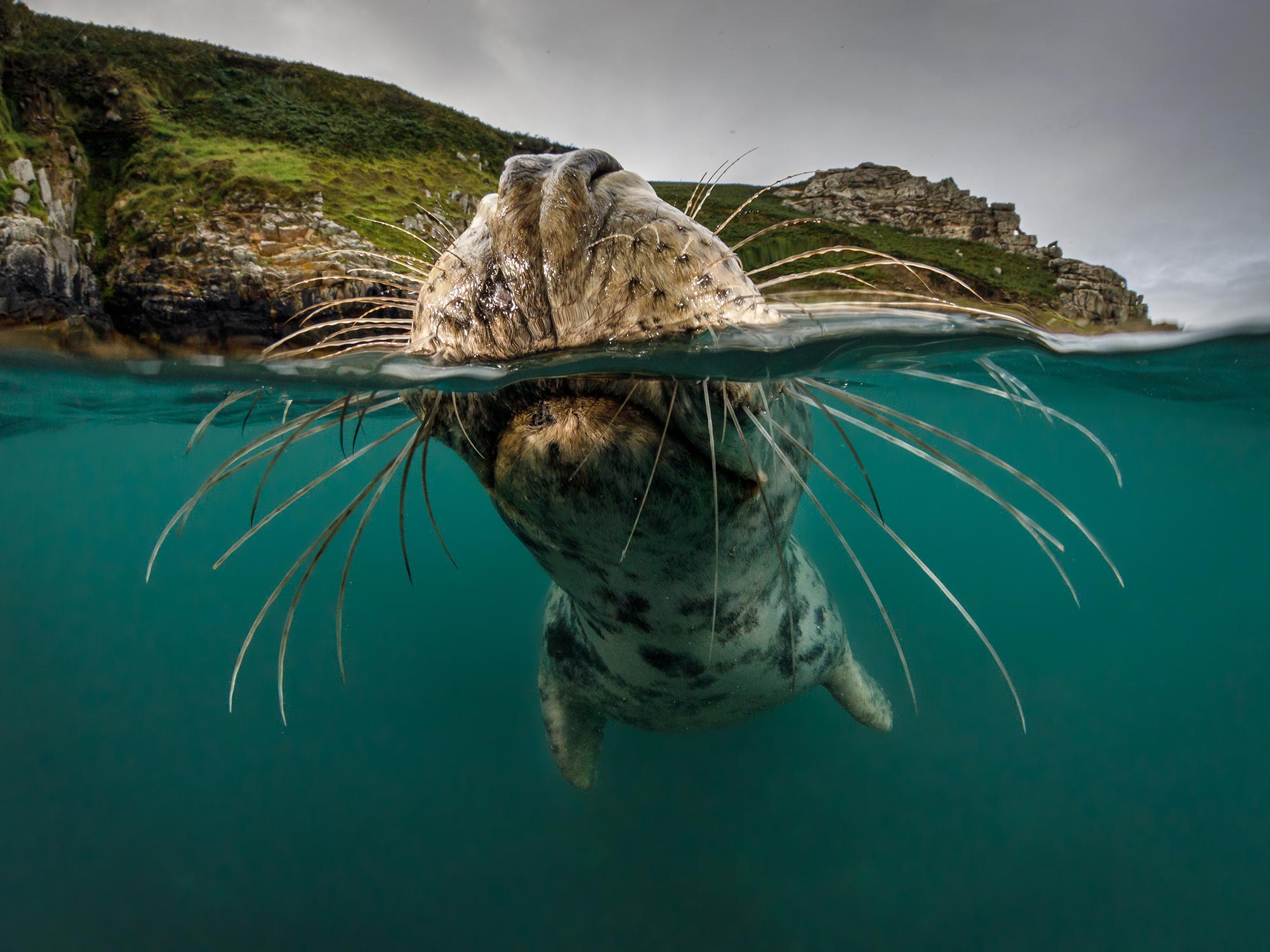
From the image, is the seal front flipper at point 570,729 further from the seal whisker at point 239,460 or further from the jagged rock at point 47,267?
the jagged rock at point 47,267

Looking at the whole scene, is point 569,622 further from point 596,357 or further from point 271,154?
point 271,154

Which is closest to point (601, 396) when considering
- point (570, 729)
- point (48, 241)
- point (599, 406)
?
point (599, 406)

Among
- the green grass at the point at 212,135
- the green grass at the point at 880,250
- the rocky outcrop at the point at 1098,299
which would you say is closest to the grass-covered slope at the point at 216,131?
the green grass at the point at 212,135

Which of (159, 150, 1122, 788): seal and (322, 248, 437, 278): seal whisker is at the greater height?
(322, 248, 437, 278): seal whisker

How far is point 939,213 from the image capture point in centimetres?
456

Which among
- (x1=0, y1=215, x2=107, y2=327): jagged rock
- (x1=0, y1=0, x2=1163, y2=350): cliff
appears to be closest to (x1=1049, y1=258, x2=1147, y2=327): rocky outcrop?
(x1=0, y1=0, x2=1163, y2=350): cliff

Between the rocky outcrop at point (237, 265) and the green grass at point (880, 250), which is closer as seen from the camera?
the green grass at point (880, 250)

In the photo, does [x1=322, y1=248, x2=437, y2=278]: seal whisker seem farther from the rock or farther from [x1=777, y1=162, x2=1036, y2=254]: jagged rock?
the rock

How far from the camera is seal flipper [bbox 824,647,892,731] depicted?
385 centimetres

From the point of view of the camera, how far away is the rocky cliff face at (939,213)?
3.38 m

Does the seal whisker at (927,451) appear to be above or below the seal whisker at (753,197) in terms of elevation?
below

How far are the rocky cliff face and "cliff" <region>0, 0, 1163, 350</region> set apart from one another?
0.02 m

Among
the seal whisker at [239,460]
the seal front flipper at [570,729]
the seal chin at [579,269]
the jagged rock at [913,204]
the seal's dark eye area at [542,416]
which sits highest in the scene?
the jagged rock at [913,204]

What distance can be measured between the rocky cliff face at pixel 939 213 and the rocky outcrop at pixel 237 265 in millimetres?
4107
